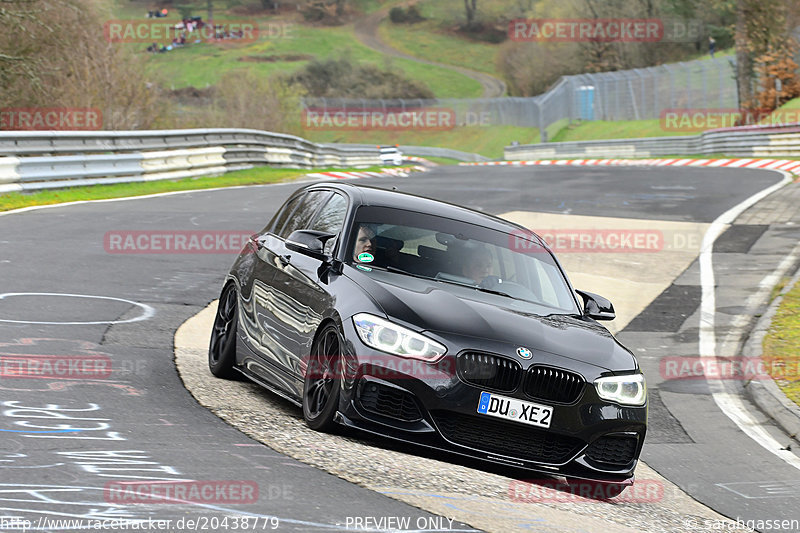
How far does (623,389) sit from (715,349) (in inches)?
243

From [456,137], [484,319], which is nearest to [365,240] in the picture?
[484,319]

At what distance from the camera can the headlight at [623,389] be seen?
684 centimetres

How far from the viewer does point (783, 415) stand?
396 inches

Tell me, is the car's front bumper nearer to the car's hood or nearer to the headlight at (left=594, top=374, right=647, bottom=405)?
the headlight at (left=594, top=374, right=647, bottom=405)

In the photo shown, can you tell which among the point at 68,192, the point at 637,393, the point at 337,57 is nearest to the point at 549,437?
the point at 637,393

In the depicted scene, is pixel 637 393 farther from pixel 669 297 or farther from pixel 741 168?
pixel 741 168

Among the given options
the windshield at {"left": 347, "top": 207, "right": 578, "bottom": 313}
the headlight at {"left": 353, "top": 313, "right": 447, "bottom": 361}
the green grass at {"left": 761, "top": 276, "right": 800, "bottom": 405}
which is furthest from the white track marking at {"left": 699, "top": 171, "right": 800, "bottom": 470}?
the headlight at {"left": 353, "top": 313, "right": 447, "bottom": 361}

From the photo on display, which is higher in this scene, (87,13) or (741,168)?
(87,13)

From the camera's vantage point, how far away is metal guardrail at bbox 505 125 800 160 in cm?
4047

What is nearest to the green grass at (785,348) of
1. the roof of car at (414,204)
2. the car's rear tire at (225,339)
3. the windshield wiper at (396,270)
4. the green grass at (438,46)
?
the roof of car at (414,204)

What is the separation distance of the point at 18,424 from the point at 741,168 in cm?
3282

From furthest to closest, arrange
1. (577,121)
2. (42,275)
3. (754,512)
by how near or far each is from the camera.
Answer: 1. (577,121)
2. (42,275)
3. (754,512)

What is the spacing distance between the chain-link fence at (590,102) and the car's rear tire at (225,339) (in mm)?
54561

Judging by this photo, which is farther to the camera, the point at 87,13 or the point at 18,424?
the point at 87,13
